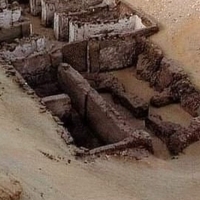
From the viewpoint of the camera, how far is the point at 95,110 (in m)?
13.6

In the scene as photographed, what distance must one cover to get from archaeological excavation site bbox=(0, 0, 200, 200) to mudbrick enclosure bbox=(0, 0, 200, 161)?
0.08 feet

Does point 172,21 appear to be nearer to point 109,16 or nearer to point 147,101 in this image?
point 109,16

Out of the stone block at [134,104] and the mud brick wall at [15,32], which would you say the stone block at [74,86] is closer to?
the stone block at [134,104]

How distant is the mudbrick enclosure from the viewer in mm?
13273

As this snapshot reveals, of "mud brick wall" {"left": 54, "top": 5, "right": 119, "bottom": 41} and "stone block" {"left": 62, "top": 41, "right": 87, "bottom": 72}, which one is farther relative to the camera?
"mud brick wall" {"left": 54, "top": 5, "right": 119, "bottom": 41}

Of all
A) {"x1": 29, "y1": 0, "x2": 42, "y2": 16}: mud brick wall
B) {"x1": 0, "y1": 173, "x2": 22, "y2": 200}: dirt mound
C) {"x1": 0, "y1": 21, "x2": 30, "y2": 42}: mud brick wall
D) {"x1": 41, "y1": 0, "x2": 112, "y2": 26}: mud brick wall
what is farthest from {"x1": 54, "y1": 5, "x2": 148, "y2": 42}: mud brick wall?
{"x1": 0, "y1": 173, "x2": 22, "y2": 200}: dirt mound

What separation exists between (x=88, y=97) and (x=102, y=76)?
6.68 feet

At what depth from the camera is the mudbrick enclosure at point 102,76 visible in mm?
13273

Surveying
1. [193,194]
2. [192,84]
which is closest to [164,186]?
[193,194]

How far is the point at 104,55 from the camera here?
53.0ft

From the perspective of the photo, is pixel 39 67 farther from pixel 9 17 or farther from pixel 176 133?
pixel 176 133

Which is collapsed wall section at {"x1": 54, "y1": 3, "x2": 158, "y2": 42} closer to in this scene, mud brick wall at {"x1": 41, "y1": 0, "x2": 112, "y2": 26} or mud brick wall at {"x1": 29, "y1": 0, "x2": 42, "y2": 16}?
mud brick wall at {"x1": 41, "y1": 0, "x2": 112, "y2": 26}

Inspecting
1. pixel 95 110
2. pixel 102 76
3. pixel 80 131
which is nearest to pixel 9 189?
pixel 95 110

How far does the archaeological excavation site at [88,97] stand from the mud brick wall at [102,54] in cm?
3
